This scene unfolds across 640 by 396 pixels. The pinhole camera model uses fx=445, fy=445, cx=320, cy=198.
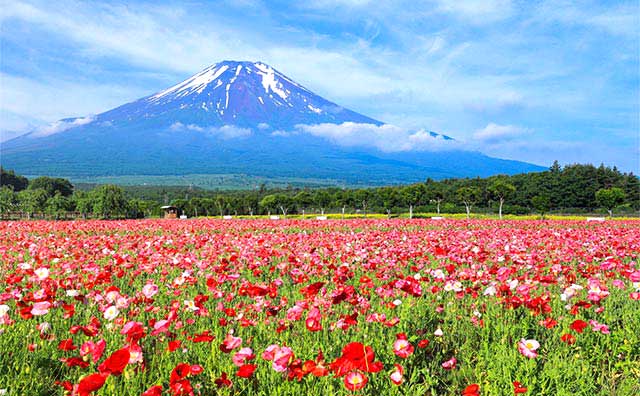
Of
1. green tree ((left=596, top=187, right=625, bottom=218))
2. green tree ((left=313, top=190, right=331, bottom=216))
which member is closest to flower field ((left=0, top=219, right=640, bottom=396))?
green tree ((left=596, top=187, right=625, bottom=218))

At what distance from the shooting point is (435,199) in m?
63.2

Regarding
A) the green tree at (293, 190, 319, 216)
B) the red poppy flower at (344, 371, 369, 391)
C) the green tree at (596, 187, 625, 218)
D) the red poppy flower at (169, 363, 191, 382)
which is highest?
the green tree at (596, 187, 625, 218)

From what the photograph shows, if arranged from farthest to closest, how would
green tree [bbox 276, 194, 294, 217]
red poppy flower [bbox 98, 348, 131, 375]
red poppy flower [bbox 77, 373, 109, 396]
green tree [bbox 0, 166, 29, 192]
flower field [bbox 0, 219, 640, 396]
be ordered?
green tree [bbox 0, 166, 29, 192] < green tree [bbox 276, 194, 294, 217] < flower field [bbox 0, 219, 640, 396] < red poppy flower [bbox 98, 348, 131, 375] < red poppy flower [bbox 77, 373, 109, 396]

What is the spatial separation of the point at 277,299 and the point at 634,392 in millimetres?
3063

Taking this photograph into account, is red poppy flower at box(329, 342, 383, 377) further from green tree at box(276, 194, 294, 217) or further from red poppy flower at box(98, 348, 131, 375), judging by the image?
green tree at box(276, 194, 294, 217)

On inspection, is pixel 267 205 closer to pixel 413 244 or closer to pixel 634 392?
pixel 413 244

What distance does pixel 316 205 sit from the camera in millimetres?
66562

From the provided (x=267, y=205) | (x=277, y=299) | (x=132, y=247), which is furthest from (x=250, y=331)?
(x=267, y=205)

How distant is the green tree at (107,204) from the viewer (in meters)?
51.0

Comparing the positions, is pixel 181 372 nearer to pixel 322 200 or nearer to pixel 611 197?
pixel 611 197

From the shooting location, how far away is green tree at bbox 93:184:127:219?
5100 centimetres

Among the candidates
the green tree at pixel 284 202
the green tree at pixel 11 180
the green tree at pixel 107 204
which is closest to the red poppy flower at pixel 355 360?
the green tree at pixel 107 204

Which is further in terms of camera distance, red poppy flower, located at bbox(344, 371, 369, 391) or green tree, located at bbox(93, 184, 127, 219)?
green tree, located at bbox(93, 184, 127, 219)

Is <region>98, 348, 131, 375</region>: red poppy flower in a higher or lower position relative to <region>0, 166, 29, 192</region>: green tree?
higher
